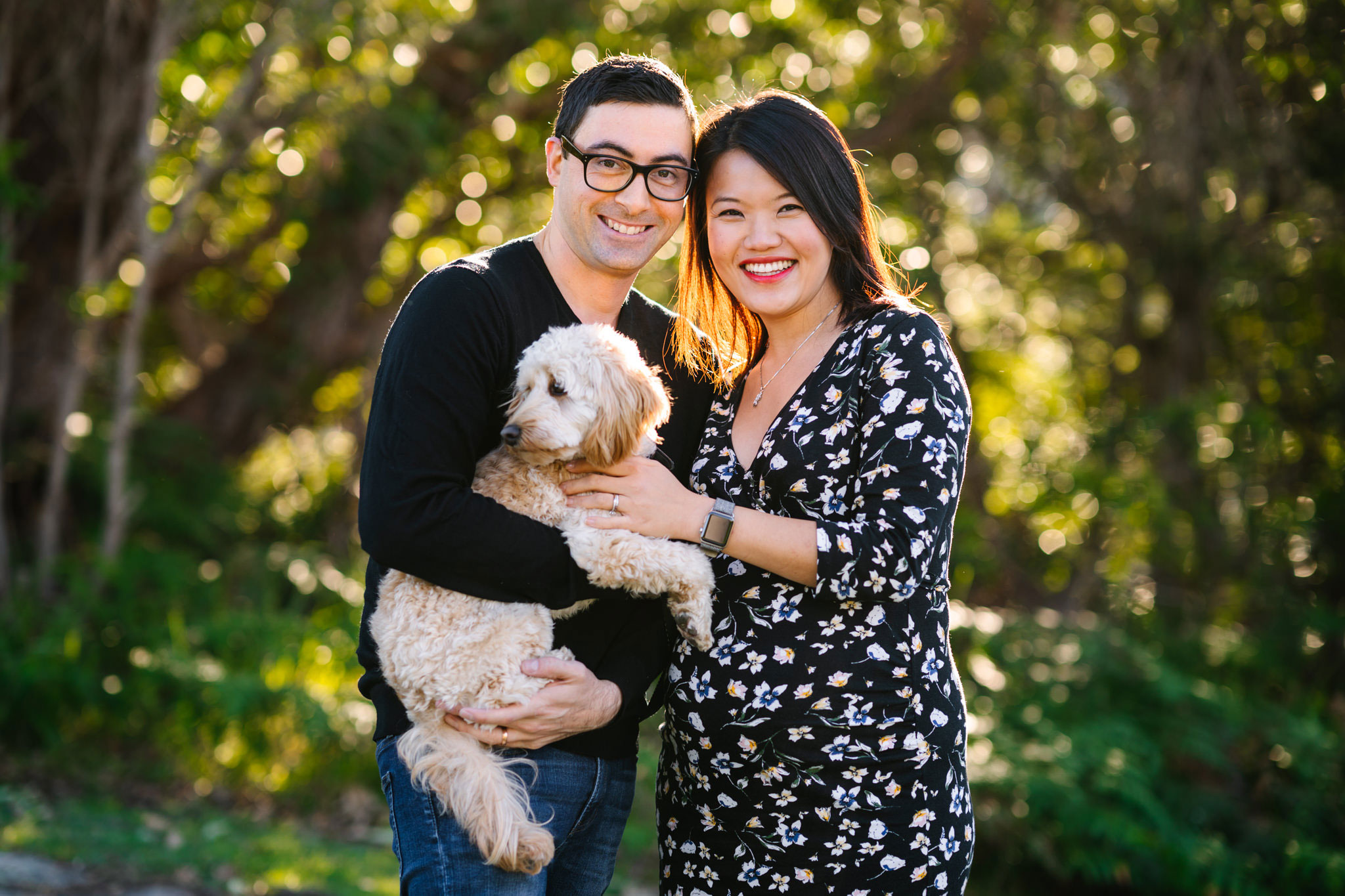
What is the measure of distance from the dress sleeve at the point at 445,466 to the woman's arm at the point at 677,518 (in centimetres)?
21

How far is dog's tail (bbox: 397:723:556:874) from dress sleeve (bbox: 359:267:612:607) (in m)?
0.36

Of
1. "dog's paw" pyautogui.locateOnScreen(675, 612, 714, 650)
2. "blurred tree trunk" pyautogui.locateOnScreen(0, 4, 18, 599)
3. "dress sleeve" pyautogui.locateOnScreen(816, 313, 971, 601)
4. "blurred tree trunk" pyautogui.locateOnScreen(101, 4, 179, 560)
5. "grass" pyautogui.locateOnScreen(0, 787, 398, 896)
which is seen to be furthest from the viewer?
"blurred tree trunk" pyautogui.locateOnScreen(101, 4, 179, 560)

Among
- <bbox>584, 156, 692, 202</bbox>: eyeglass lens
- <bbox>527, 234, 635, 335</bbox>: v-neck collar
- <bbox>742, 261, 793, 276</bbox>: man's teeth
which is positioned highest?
<bbox>584, 156, 692, 202</bbox>: eyeglass lens

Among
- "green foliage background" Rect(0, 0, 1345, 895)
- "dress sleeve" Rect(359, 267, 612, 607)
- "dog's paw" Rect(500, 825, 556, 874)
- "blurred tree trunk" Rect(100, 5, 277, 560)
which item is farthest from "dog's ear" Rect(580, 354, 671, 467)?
"blurred tree trunk" Rect(100, 5, 277, 560)

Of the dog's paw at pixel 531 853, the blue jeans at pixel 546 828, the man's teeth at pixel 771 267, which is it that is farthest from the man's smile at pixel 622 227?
the dog's paw at pixel 531 853

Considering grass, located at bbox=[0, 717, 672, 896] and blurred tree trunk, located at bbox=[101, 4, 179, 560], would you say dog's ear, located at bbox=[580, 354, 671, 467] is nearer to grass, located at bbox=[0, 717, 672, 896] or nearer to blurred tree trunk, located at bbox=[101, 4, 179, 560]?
grass, located at bbox=[0, 717, 672, 896]

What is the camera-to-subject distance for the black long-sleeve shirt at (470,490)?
2166 mm

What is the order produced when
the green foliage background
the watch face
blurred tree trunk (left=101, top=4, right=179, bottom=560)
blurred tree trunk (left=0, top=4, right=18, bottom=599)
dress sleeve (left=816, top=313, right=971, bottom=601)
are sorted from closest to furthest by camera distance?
dress sleeve (left=816, top=313, right=971, bottom=601) → the watch face → the green foliage background → blurred tree trunk (left=0, top=4, right=18, bottom=599) → blurred tree trunk (left=101, top=4, right=179, bottom=560)

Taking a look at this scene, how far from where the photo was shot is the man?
2.18 m

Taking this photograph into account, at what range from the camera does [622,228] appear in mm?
2543

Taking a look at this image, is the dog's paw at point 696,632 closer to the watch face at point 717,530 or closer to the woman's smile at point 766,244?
the watch face at point 717,530

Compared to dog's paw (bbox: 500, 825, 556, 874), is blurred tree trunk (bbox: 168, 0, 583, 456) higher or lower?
higher

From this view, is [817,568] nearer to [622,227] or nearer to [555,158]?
[622,227]

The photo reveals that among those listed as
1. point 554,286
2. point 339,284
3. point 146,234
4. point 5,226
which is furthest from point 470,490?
point 339,284
